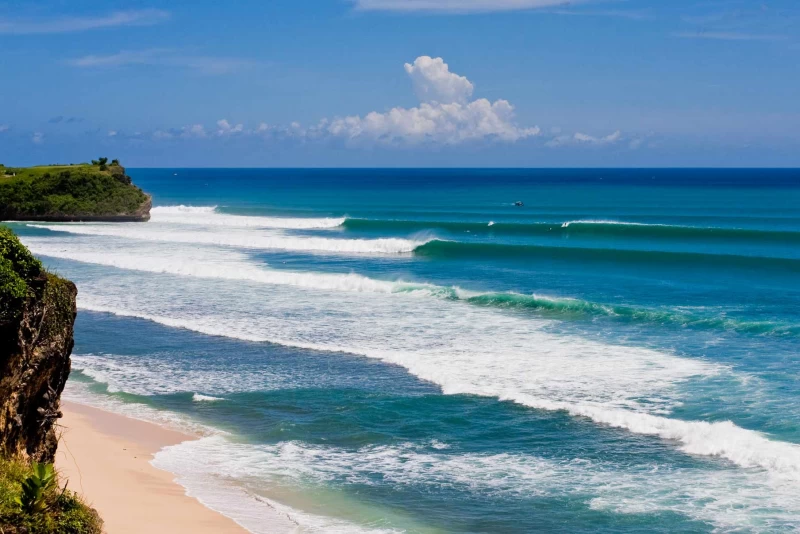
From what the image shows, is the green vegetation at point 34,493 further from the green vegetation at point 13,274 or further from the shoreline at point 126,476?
the shoreline at point 126,476

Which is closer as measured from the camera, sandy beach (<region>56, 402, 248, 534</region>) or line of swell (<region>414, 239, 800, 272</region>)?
sandy beach (<region>56, 402, 248, 534</region>)

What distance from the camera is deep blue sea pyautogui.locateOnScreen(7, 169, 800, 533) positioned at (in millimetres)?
11945

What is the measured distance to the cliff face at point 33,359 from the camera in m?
9.34

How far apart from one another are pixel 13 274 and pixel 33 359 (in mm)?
1050

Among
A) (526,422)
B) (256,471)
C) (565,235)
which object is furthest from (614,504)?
(565,235)

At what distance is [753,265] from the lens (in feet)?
114

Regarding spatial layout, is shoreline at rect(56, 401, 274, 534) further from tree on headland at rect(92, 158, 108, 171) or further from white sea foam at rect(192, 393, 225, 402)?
tree on headland at rect(92, 158, 108, 171)

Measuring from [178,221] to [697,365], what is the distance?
1905 inches

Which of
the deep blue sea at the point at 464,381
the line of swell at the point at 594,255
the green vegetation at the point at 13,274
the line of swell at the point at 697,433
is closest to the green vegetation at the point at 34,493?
the green vegetation at the point at 13,274

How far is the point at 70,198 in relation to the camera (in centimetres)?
6022

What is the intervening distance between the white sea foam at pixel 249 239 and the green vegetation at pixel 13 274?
3217cm

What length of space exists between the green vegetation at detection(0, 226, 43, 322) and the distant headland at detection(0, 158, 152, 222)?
52.4 m

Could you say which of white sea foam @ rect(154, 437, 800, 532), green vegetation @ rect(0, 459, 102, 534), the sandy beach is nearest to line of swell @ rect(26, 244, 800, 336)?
white sea foam @ rect(154, 437, 800, 532)

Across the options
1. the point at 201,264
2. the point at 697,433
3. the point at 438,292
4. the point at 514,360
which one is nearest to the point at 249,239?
the point at 201,264
